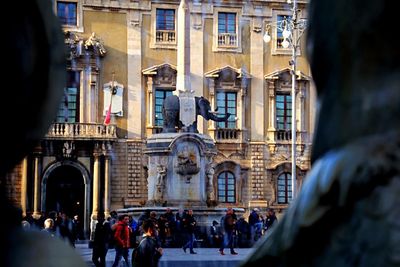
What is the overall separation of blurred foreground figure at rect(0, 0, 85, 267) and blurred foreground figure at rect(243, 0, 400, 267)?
31 centimetres

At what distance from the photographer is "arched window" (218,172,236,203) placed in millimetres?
38703

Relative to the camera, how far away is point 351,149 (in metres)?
1.19

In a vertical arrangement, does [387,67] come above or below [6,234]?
above

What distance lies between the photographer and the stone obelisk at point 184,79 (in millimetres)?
23922

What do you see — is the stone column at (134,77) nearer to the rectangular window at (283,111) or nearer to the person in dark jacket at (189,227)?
the rectangular window at (283,111)

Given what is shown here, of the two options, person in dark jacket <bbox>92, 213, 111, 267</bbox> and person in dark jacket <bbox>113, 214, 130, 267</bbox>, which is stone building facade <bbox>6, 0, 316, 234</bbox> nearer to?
person in dark jacket <bbox>113, 214, 130, 267</bbox>

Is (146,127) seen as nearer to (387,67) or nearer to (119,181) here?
(119,181)

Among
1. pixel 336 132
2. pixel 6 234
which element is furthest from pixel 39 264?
pixel 336 132

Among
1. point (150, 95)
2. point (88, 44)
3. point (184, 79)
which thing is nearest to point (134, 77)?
point (150, 95)

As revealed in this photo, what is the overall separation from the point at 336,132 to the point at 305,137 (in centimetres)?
3846

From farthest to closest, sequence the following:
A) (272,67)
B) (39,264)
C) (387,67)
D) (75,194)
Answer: (272,67), (75,194), (387,67), (39,264)

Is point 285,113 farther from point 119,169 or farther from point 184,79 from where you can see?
point 184,79

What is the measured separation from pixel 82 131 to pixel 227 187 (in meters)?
6.24

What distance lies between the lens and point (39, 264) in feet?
3.43
